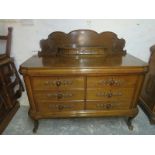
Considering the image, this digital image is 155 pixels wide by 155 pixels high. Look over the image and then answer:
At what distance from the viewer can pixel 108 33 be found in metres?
1.68

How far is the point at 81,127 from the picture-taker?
1.64 meters

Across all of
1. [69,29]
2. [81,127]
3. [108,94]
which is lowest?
[81,127]

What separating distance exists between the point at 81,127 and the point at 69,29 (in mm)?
1122

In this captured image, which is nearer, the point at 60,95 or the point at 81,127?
the point at 60,95

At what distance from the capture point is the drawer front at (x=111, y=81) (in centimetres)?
133

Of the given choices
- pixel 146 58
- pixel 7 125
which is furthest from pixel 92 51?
pixel 7 125

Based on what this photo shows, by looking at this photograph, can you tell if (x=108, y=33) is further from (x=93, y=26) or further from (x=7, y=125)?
(x=7, y=125)

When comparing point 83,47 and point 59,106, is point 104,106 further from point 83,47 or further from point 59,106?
point 83,47

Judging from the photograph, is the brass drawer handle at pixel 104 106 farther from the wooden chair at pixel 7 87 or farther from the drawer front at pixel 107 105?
the wooden chair at pixel 7 87

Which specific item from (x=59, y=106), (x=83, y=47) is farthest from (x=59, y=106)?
(x=83, y=47)

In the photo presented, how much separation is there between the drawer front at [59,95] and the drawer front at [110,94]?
0.10 metres

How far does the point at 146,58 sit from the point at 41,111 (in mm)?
1451

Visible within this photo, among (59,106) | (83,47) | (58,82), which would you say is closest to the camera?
(58,82)

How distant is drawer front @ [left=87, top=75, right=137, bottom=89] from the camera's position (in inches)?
52.5
